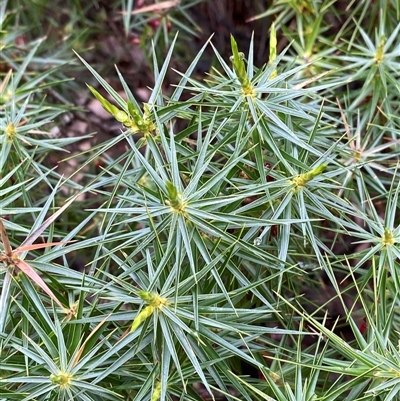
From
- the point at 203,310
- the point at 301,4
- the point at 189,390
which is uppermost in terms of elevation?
the point at 301,4

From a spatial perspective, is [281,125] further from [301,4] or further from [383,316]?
[301,4]

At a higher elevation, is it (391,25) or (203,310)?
(391,25)

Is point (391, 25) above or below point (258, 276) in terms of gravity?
above

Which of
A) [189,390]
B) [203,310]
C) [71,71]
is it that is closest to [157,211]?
[203,310]

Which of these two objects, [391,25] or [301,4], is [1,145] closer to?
[301,4]

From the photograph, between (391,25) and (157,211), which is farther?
(391,25)

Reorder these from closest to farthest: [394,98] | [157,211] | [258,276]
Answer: [157,211] < [258,276] < [394,98]

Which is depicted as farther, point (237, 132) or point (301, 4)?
point (301, 4)

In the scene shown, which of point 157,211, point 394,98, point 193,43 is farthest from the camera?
point 193,43

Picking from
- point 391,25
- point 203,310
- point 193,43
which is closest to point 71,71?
point 193,43
